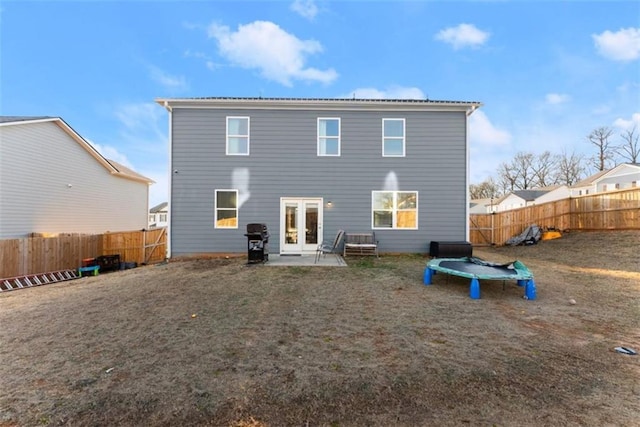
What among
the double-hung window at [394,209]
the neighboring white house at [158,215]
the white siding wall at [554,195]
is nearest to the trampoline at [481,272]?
the double-hung window at [394,209]

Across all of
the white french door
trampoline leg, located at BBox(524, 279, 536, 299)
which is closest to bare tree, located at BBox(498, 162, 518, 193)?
the white french door

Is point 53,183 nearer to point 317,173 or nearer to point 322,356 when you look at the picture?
point 317,173

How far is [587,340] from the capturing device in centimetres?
354

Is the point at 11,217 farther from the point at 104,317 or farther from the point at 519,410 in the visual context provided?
the point at 519,410

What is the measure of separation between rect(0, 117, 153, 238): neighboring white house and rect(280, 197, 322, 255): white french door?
35.0 ft

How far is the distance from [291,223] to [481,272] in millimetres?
6408

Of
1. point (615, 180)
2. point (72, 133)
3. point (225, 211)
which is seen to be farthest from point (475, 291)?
point (615, 180)

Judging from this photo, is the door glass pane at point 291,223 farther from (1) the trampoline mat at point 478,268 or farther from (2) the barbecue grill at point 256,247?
(1) the trampoline mat at point 478,268

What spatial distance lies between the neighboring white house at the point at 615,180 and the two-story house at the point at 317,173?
2581cm

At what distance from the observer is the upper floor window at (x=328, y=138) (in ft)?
34.0

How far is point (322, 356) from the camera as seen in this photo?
309 centimetres

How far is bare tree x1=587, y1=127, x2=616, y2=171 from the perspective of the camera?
33.5 meters

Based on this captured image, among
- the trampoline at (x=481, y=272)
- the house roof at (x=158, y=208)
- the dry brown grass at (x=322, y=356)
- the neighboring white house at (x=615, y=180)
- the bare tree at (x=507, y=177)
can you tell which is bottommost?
the dry brown grass at (x=322, y=356)

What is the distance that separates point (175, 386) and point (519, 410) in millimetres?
2930
